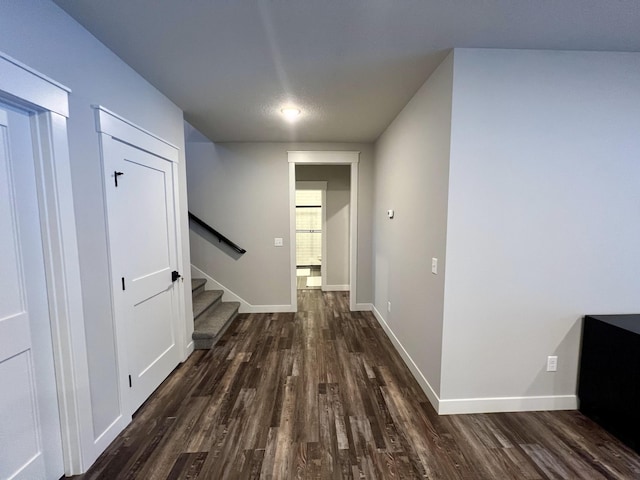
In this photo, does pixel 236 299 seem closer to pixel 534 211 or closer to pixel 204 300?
pixel 204 300

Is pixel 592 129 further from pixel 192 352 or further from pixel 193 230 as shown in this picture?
pixel 193 230

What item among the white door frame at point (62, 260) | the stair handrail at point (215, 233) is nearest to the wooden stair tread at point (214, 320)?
the stair handrail at point (215, 233)

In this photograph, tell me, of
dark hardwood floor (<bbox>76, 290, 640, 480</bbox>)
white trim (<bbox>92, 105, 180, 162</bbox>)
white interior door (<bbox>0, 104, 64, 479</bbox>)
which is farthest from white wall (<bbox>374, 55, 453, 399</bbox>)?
white interior door (<bbox>0, 104, 64, 479</bbox>)

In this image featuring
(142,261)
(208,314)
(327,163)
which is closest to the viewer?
(142,261)

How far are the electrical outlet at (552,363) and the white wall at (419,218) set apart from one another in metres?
0.80

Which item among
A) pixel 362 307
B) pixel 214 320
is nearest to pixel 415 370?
pixel 362 307

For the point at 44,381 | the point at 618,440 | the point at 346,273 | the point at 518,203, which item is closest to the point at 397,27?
the point at 518,203

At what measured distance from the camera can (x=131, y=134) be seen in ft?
6.42

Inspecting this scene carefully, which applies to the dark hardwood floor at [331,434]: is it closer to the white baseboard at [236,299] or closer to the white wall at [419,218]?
the white wall at [419,218]

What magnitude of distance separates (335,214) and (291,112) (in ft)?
8.65

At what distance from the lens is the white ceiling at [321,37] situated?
1397 mm

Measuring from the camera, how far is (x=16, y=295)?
1.28 meters

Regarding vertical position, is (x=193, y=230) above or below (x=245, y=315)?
above

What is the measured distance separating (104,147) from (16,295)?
3.12 feet
